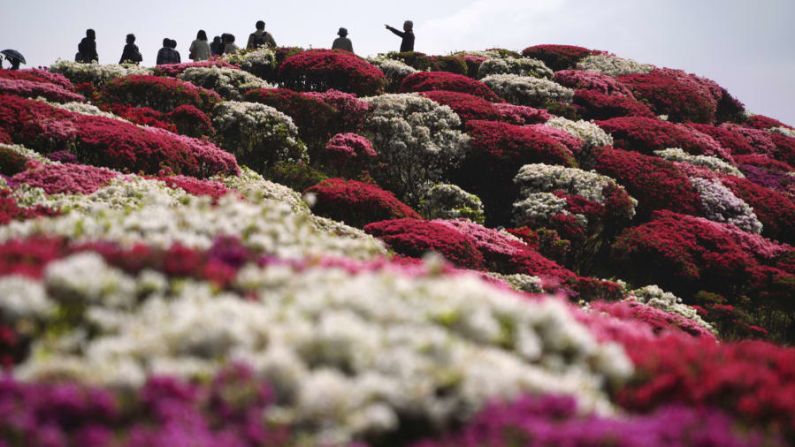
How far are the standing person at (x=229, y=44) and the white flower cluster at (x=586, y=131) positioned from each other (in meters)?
16.8

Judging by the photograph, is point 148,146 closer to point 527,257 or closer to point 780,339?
point 527,257

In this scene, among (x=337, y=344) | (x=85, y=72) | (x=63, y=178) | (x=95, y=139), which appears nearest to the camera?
(x=337, y=344)

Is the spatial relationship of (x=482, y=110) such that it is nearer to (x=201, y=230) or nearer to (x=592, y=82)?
(x=592, y=82)

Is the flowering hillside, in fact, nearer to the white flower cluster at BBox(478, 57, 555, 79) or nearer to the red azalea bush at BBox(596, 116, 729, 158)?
the red azalea bush at BBox(596, 116, 729, 158)

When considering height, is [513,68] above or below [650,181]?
above

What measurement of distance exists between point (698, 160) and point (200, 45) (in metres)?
23.6

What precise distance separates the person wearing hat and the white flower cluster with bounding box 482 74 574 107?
7493 mm

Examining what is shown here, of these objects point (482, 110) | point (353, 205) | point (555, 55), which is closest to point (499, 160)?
point (482, 110)

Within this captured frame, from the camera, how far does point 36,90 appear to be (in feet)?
62.5

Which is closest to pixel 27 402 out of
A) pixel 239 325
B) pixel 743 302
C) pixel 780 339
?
pixel 239 325

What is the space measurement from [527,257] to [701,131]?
829 inches

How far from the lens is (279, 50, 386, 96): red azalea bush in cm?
2639

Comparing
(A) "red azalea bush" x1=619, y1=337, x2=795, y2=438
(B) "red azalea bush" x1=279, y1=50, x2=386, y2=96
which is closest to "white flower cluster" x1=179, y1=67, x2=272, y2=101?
(B) "red azalea bush" x1=279, y1=50, x2=386, y2=96

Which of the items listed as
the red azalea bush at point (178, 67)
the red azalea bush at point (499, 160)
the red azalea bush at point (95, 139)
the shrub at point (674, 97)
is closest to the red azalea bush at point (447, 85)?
the red azalea bush at point (499, 160)
